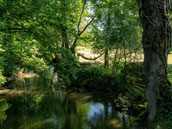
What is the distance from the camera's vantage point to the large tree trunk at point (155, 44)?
4.49 meters

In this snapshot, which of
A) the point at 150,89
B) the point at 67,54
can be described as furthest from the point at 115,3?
the point at 150,89

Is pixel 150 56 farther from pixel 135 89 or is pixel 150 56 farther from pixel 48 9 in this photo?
pixel 135 89

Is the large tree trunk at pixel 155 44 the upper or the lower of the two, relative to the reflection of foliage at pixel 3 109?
upper

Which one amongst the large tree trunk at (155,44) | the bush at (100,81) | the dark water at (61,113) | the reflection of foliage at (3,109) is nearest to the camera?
the large tree trunk at (155,44)

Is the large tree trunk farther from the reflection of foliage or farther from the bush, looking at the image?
the reflection of foliage

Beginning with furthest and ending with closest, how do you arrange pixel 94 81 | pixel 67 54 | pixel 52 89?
pixel 52 89
pixel 94 81
pixel 67 54

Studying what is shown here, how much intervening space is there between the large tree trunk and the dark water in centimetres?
210

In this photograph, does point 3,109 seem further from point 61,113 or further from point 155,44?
point 155,44

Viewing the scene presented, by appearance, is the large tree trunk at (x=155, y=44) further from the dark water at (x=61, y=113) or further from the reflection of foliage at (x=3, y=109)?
the reflection of foliage at (x=3, y=109)

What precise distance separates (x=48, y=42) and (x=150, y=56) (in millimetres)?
3371

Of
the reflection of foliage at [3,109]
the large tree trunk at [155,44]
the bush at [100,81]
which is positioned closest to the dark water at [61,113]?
the reflection of foliage at [3,109]

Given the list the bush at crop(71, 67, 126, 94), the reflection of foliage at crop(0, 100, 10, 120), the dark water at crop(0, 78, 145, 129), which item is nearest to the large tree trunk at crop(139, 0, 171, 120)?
the dark water at crop(0, 78, 145, 129)

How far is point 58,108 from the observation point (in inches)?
356

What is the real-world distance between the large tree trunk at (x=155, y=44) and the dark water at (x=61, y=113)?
2099mm
